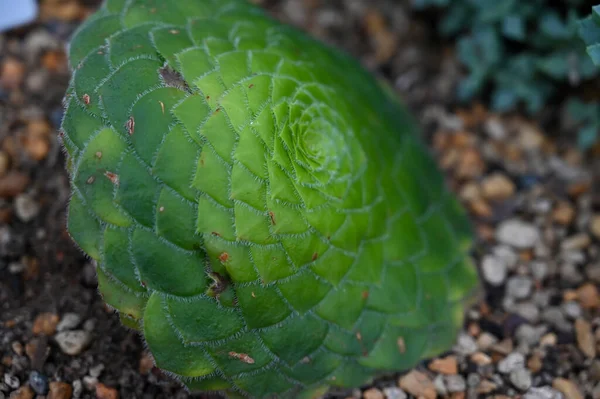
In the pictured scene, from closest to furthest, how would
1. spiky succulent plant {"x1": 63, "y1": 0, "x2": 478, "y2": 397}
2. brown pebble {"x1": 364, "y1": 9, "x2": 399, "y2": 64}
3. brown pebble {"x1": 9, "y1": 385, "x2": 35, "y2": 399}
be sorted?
spiky succulent plant {"x1": 63, "y1": 0, "x2": 478, "y2": 397}, brown pebble {"x1": 9, "y1": 385, "x2": 35, "y2": 399}, brown pebble {"x1": 364, "y1": 9, "x2": 399, "y2": 64}

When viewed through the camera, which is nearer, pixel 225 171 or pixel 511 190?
pixel 225 171

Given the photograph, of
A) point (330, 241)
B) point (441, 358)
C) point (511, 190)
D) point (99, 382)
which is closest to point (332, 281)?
point (330, 241)

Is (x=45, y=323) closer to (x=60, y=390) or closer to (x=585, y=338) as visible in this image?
(x=60, y=390)

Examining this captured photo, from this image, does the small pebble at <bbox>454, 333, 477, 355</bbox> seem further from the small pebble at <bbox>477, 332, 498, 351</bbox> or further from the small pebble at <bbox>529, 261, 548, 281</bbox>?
the small pebble at <bbox>529, 261, 548, 281</bbox>

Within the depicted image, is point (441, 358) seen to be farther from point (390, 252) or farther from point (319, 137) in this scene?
point (319, 137)

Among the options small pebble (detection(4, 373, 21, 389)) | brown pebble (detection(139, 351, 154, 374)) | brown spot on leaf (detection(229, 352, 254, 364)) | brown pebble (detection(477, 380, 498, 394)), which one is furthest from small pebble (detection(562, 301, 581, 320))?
small pebble (detection(4, 373, 21, 389))

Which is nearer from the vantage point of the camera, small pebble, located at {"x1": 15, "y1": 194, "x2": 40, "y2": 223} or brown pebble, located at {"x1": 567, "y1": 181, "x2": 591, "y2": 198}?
small pebble, located at {"x1": 15, "y1": 194, "x2": 40, "y2": 223}
